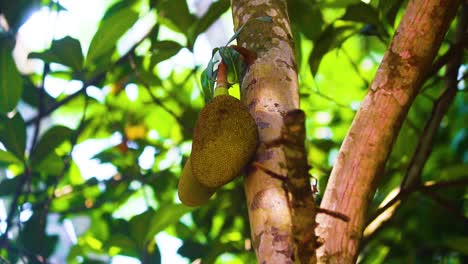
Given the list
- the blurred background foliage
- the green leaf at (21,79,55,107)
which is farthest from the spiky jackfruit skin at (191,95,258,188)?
the green leaf at (21,79,55,107)

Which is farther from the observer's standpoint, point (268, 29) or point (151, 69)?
point (151, 69)

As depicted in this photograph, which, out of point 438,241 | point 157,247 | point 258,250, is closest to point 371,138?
point 258,250

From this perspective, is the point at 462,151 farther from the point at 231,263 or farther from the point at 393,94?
the point at 393,94

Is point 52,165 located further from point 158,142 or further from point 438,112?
point 438,112

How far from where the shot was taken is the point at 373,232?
4.16ft

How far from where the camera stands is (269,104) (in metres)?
0.84

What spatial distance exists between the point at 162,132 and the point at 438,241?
0.84 m

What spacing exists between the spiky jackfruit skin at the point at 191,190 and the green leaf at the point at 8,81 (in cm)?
59

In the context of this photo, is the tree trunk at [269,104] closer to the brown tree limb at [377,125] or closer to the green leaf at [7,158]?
the brown tree limb at [377,125]

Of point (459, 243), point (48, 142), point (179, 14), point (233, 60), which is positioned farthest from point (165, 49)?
point (459, 243)

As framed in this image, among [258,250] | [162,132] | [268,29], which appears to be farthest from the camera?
[162,132]

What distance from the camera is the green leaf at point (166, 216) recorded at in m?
1.25

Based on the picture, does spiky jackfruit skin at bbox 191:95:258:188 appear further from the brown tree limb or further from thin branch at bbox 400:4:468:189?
thin branch at bbox 400:4:468:189

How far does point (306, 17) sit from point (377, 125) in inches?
25.2
